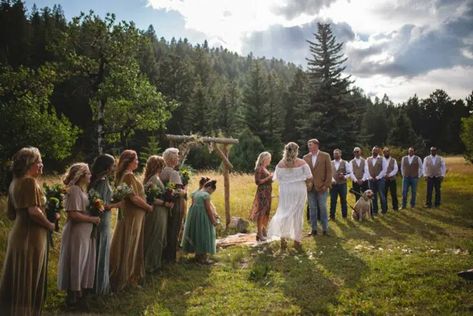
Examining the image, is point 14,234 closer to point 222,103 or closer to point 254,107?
point 254,107

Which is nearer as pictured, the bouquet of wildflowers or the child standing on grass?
the bouquet of wildflowers

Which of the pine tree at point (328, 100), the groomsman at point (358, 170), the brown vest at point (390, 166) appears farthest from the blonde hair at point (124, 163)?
the pine tree at point (328, 100)

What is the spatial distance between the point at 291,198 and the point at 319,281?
8.52 feet

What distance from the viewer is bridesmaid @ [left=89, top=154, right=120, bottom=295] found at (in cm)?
596

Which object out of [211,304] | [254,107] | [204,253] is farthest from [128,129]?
[254,107]

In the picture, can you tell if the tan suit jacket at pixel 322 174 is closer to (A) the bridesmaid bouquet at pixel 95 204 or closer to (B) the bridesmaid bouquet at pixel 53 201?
(A) the bridesmaid bouquet at pixel 95 204

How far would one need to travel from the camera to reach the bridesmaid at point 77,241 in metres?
5.50

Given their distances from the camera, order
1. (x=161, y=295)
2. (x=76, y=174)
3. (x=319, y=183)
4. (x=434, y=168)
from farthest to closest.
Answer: (x=434, y=168) < (x=319, y=183) < (x=161, y=295) < (x=76, y=174)

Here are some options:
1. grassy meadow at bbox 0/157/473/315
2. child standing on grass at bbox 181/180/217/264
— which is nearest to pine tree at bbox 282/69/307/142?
grassy meadow at bbox 0/157/473/315

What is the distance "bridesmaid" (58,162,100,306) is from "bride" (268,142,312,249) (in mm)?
4387

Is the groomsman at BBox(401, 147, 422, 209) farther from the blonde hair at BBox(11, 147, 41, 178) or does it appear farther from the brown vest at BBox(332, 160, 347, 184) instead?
the blonde hair at BBox(11, 147, 41, 178)

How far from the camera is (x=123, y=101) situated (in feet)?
70.8

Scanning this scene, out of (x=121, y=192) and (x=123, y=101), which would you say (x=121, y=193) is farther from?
(x=123, y=101)

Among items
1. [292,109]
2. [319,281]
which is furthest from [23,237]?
[292,109]
